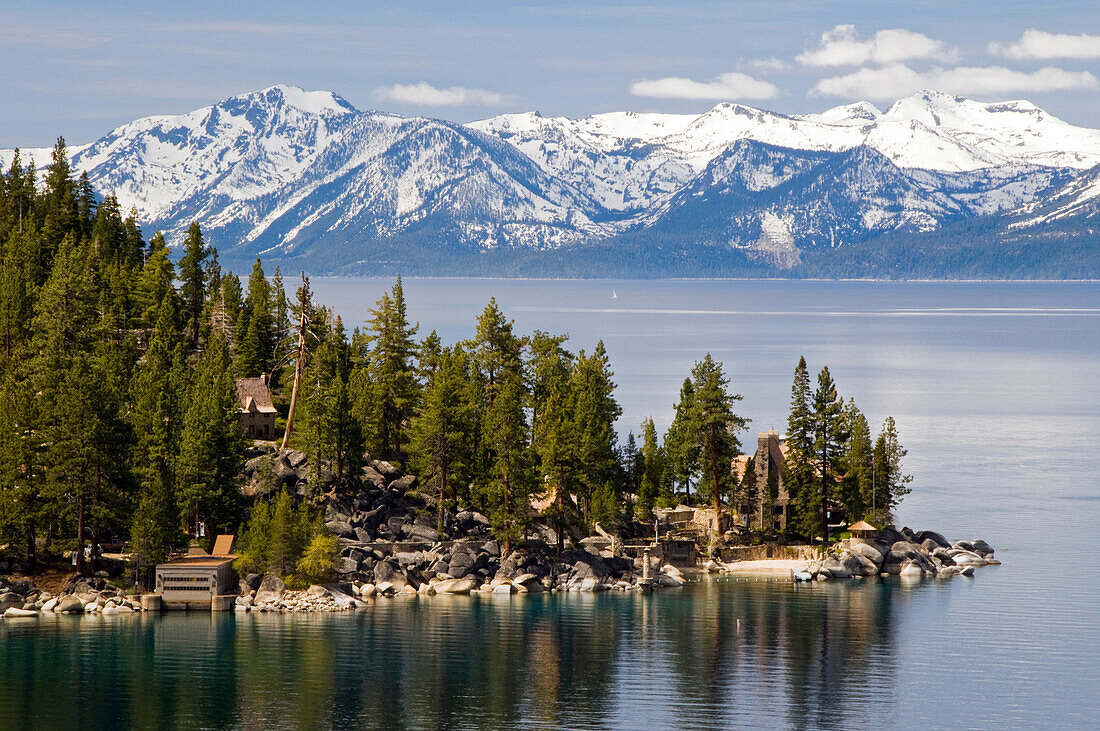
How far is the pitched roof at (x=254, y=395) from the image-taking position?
112812 mm

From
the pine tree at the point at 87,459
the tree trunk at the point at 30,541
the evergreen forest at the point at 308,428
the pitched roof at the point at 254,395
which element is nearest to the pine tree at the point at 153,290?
the evergreen forest at the point at 308,428

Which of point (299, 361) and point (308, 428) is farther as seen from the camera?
point (299, 361)

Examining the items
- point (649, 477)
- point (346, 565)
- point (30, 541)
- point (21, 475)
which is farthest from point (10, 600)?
point (649, 477)

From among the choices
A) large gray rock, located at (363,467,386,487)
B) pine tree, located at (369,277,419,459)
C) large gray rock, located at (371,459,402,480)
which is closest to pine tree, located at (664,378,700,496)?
pine tree, located at (369,277,419,459)

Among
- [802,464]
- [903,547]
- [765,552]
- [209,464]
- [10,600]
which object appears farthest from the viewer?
[802,464]

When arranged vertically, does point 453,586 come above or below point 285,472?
below

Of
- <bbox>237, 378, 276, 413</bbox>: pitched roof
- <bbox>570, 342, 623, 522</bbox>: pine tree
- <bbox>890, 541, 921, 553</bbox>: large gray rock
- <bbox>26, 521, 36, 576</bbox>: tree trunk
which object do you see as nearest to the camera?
<bbox>26, 521, 36, 576</bbox>: tree trunk

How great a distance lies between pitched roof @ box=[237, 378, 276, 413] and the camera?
113 metres

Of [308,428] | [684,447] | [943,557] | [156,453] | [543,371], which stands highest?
[543,371]

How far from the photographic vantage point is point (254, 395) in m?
114

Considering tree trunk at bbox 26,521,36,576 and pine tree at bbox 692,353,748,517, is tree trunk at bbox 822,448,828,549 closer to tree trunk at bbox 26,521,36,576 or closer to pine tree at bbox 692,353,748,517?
pine tree at bbox 692,353,748,517

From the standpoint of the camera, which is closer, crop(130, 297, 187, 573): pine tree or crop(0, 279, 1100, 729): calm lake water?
crop(0, 279, 1100, 729): calm lake water

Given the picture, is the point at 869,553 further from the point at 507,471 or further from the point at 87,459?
the point at 87,459

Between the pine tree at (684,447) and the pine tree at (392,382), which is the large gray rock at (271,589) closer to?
the pine tree at (392,382)
